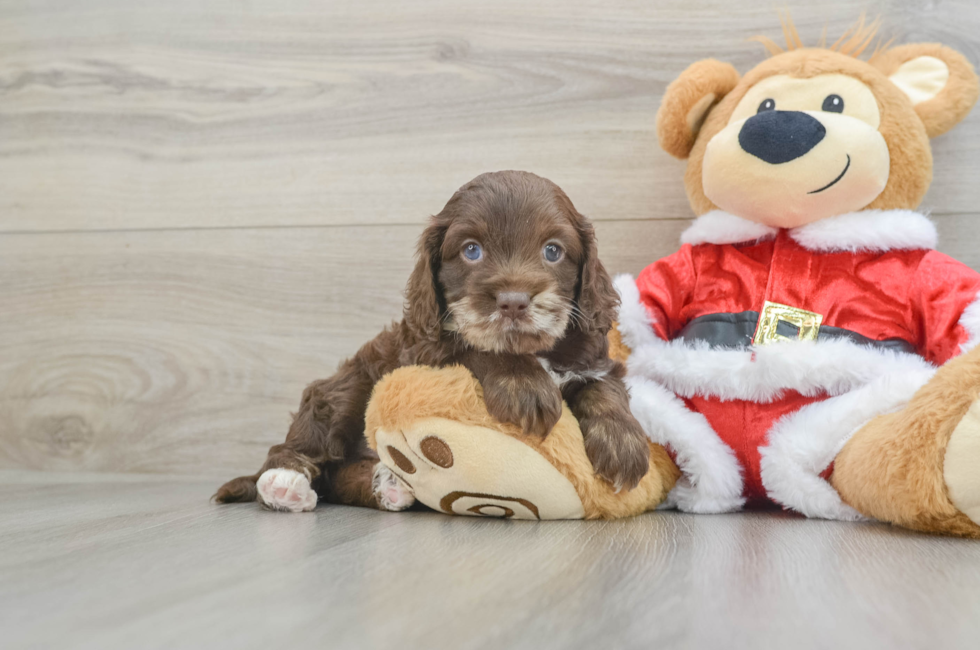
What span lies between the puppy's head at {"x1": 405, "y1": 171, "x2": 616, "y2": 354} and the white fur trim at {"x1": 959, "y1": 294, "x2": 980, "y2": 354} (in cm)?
64

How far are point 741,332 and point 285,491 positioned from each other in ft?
3.25

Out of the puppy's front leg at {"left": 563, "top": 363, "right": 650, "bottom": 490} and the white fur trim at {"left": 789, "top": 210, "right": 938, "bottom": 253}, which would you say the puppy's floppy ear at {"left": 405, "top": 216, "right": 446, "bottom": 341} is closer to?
the puppy's front leg at {"left": 563, "top": 363, "right": 650, "bottom": 490}

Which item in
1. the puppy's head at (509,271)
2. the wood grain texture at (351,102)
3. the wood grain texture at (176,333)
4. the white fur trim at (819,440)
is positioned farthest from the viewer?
the wood grain texture at (176,333)

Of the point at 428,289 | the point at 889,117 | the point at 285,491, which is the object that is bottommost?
the point at 285,491

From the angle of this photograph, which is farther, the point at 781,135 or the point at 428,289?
the point at 781,135

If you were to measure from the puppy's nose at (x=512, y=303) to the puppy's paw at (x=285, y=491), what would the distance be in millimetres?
615

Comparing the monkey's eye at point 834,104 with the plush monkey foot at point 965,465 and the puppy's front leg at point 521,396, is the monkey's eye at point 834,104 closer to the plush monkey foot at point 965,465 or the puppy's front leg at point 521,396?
the plush monkey foot at point 965,465

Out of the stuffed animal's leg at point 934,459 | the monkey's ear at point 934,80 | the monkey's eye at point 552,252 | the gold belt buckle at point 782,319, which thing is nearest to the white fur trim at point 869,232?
the gold belt buckle at point 782,319

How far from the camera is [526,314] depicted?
3.98 ft

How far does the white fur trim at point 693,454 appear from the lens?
146cm

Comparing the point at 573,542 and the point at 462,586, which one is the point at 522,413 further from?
the point at 462,586

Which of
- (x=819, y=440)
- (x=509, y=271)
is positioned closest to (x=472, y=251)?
(x=509, y=271)

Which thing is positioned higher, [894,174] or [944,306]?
[894,174]

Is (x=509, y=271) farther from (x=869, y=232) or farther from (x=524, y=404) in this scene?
(x=869, y=232)
